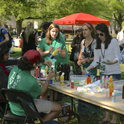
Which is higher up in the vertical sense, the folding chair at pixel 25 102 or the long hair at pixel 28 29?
the long hair at pixel 28 29

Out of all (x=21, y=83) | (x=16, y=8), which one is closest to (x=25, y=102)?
(x=21, y=83)

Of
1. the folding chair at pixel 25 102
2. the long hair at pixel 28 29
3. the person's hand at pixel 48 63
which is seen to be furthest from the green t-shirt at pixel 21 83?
the long hair at pixel 28 29

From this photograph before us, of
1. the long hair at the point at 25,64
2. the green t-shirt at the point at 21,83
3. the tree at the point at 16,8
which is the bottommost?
the green t-shirt at the point at 21,83

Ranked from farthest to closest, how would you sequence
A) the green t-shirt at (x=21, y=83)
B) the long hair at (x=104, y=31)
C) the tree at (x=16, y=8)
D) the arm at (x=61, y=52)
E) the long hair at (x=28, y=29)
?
1. the tree at (x=16, y=8)
2. the long hair at (x=28, y=29)
3. the arm at (x=61, y=52)
4. the long hair at (x=104, y=31)
5. the green t-shirt at (x=21, y=83)

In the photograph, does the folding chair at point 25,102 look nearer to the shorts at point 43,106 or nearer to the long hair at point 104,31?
the shorts at point 43,106

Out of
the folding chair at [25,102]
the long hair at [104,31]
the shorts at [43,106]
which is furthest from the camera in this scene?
the long hair at [104,31]

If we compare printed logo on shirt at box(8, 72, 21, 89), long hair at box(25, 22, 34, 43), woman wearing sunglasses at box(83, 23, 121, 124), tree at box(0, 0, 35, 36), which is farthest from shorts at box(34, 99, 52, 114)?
tree at box(0, 0, 35, 36)

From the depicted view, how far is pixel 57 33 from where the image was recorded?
4.08 m

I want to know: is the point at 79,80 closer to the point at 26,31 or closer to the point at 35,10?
the point at 26,31

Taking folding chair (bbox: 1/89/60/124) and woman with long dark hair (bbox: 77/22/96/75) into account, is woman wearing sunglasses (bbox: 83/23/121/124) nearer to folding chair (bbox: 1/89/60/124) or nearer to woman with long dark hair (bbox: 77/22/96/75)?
woman with long dark hair (bbox: 77/22/96/75)

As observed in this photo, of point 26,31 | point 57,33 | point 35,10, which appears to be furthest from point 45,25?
point 35,10

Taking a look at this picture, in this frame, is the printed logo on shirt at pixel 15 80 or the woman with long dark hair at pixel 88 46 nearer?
the printed logo on shirt at pixel 15 80

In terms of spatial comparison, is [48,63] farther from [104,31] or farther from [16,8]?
[16,8]

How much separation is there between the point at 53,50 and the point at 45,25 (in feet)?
4.53
